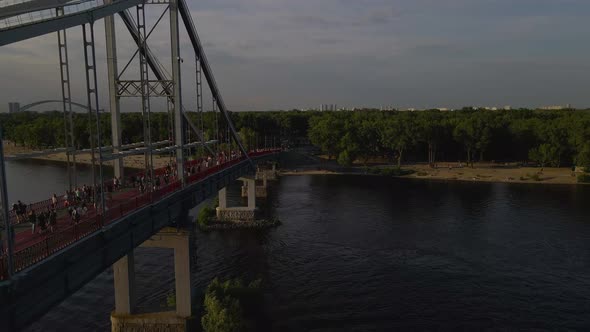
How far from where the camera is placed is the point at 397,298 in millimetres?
40125

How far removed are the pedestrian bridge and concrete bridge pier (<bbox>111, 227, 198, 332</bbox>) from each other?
16 cm

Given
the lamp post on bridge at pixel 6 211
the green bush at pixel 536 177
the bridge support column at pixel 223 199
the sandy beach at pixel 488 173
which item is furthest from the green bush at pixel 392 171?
the lamp post on bridge at pixel 6 211

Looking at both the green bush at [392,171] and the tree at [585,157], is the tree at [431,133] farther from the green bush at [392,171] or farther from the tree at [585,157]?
the tree at [585,157]

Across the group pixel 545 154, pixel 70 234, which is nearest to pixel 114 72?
pixel 70 234

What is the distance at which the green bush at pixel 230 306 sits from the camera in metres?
32.9

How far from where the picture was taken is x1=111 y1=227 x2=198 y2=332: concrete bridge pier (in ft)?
108

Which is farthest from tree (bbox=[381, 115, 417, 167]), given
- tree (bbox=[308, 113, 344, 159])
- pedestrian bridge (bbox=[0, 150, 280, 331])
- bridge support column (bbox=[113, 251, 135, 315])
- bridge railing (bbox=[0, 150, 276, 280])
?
bridge support column (bbox=[113, 251, 135, 315])

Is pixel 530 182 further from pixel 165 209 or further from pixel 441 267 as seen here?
pixel 165 209

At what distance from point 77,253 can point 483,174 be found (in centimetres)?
10403

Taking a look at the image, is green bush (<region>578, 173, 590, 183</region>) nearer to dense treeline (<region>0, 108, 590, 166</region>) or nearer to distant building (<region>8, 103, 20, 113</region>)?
dense treeline (<region>0, 108, 590, 166</region>)

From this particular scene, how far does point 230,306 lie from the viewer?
3503 centimetres

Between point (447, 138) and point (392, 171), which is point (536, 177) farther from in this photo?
point (392, 171)

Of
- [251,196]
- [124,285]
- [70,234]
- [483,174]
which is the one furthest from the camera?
[483,174]

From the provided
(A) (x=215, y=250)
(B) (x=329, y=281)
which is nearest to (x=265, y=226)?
(A) (x=215, y=250)
